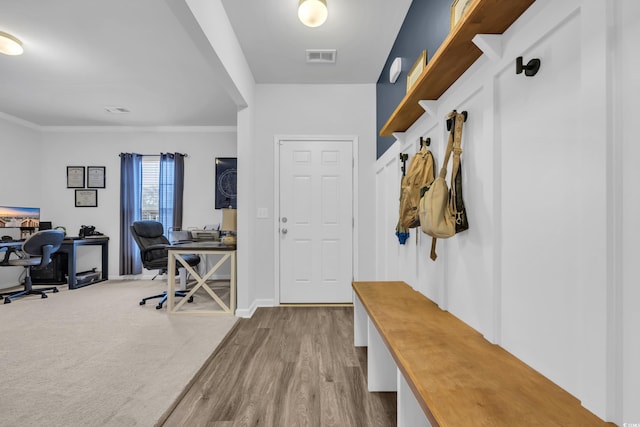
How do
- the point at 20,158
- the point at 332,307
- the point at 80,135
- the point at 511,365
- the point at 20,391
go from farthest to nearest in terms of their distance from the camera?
1. the point at 80,135
2. the point at 20,158
3. the point at 332,307
4. the point at 20,391
5. the point at 511,365

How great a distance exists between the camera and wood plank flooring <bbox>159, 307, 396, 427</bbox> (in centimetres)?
158

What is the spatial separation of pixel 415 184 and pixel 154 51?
2.81 meters

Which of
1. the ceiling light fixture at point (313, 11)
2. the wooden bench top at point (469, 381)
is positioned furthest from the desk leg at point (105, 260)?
the wooden bench top at point (469, 381)

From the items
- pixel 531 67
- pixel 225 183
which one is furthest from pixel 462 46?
pixel 225 183

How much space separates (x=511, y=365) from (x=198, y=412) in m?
1.51

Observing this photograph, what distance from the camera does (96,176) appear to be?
535 centimetres

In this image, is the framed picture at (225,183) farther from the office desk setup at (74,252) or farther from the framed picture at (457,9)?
the framed picture at (457,9)

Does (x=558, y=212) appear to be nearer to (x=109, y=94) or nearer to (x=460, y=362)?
(x=460, y=362)

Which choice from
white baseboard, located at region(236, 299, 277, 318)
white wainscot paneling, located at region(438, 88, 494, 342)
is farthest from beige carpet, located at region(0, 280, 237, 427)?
white wainscot paneling, located at region(438, 88, 494, 342)

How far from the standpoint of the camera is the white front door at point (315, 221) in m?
3.70

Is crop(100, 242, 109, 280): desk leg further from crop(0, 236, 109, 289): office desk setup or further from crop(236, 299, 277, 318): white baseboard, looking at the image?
crop(236, 299, 277, 318): white baseboard

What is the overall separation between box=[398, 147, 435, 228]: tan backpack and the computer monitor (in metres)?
5.79

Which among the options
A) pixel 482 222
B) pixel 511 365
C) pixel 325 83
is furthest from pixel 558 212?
pixel 325 83

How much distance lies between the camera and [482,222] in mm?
1298
